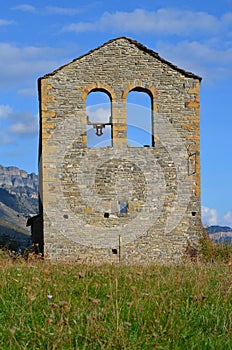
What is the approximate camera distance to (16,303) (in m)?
5.96

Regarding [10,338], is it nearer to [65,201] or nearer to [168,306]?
[168,306]

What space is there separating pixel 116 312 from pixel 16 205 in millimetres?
56465

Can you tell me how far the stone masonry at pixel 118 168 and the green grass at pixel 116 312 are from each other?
7276 millimetres

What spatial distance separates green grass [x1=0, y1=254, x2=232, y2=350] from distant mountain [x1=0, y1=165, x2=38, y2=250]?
993cm

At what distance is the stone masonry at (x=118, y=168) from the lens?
49.5 ft

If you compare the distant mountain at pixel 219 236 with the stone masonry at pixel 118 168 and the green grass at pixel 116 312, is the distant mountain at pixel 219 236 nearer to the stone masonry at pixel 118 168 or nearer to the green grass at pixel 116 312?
the stone masonry at pixel 118 168

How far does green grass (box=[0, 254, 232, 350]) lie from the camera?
15.7 feet

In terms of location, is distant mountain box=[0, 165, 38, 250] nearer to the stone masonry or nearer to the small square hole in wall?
the stone masonry

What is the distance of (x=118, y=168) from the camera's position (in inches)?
602

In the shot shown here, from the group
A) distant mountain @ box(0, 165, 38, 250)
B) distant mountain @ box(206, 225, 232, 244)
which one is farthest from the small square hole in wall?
distant mountain @ box(0, 165, 38, 250)

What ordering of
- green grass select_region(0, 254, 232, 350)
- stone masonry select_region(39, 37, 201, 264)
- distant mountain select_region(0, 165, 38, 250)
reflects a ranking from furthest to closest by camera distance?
distant mountain select_region(0, 165, 38, 250) → stone masonry select_region(39, 37, 201, 264) → green grass select_region(0, 254, 232, 350)

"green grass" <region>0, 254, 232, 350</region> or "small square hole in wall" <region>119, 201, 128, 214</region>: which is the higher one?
"small square hole in wall" <region>119, 201, 128, 214</region>

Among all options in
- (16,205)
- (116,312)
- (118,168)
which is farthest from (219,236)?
(16,205)

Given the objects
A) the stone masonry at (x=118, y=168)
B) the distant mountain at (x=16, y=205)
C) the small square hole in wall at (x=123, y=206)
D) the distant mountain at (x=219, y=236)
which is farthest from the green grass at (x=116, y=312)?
the distant mountain at (x=16, y=205)
